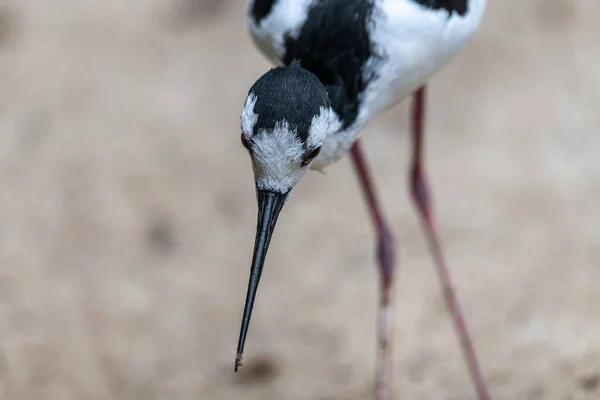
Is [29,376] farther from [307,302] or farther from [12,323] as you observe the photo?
[307,302]

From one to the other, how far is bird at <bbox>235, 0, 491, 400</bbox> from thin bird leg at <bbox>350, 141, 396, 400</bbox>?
1.32 ft

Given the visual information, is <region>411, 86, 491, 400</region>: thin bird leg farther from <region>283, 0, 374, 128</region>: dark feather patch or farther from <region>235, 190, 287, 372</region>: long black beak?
<region>235, 190, 287, 372</region>: long black beak

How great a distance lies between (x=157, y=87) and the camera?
3164 mm

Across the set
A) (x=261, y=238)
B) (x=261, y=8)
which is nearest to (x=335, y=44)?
(x=261, y=8)

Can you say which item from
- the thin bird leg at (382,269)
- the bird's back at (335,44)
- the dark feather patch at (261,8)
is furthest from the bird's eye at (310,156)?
the thin bird leg at (382,269)

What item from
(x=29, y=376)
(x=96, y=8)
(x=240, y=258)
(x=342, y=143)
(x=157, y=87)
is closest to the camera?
(x=342, y=143)

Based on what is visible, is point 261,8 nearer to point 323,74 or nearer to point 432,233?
point 323,74

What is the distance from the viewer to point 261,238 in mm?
1551

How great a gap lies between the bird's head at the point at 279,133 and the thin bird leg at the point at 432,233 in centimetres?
72

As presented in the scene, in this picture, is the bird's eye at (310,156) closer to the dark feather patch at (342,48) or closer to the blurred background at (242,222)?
the dark feather patch at (342,48)

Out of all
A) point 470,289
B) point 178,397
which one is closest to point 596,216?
point 470,289

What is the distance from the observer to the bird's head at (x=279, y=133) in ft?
4.83

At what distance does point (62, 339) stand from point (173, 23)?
1.39 m

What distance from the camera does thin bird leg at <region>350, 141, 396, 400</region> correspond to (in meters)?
2.25
